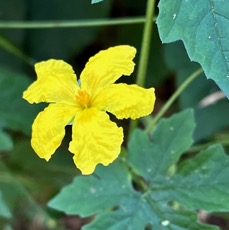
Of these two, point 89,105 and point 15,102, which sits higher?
point 89,105

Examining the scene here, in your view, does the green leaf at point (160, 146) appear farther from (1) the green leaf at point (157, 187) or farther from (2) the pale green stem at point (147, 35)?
(2) the pale green stem at point (147, 35)

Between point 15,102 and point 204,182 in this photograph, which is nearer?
point 204,182

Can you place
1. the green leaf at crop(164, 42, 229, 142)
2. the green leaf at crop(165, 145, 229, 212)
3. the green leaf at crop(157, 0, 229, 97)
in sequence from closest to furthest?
the green leaf at crop(157, 0, 229, 97)
the green leaf at crop(165, 145, 229, 212)
the green leaf at crop(164, 42, 229, 142)

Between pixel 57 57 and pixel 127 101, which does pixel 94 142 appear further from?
pixel 57 57

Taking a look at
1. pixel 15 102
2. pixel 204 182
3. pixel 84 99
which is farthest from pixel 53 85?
pixel 15 102

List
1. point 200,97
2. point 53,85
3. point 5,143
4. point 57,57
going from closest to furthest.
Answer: point 53,85
point 5,143
point 200,97
point 57,57

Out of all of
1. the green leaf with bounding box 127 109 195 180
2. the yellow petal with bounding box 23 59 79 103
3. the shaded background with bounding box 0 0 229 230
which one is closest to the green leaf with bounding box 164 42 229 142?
the shaded background with bounding box 0 0 229 230

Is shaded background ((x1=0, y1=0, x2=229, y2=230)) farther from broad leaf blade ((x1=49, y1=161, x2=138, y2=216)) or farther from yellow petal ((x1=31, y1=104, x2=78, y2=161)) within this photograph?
yellow petal ((x1=31, y1=104, x2=78, y2=161))

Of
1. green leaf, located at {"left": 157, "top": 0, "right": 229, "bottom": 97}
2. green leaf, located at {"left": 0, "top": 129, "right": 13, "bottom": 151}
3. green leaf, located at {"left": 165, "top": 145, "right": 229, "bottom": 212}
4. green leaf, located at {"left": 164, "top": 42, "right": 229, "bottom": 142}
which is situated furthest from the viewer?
green leaf, located at {"left": 164, "top": 42, "right": 229, "bottom": 142}
